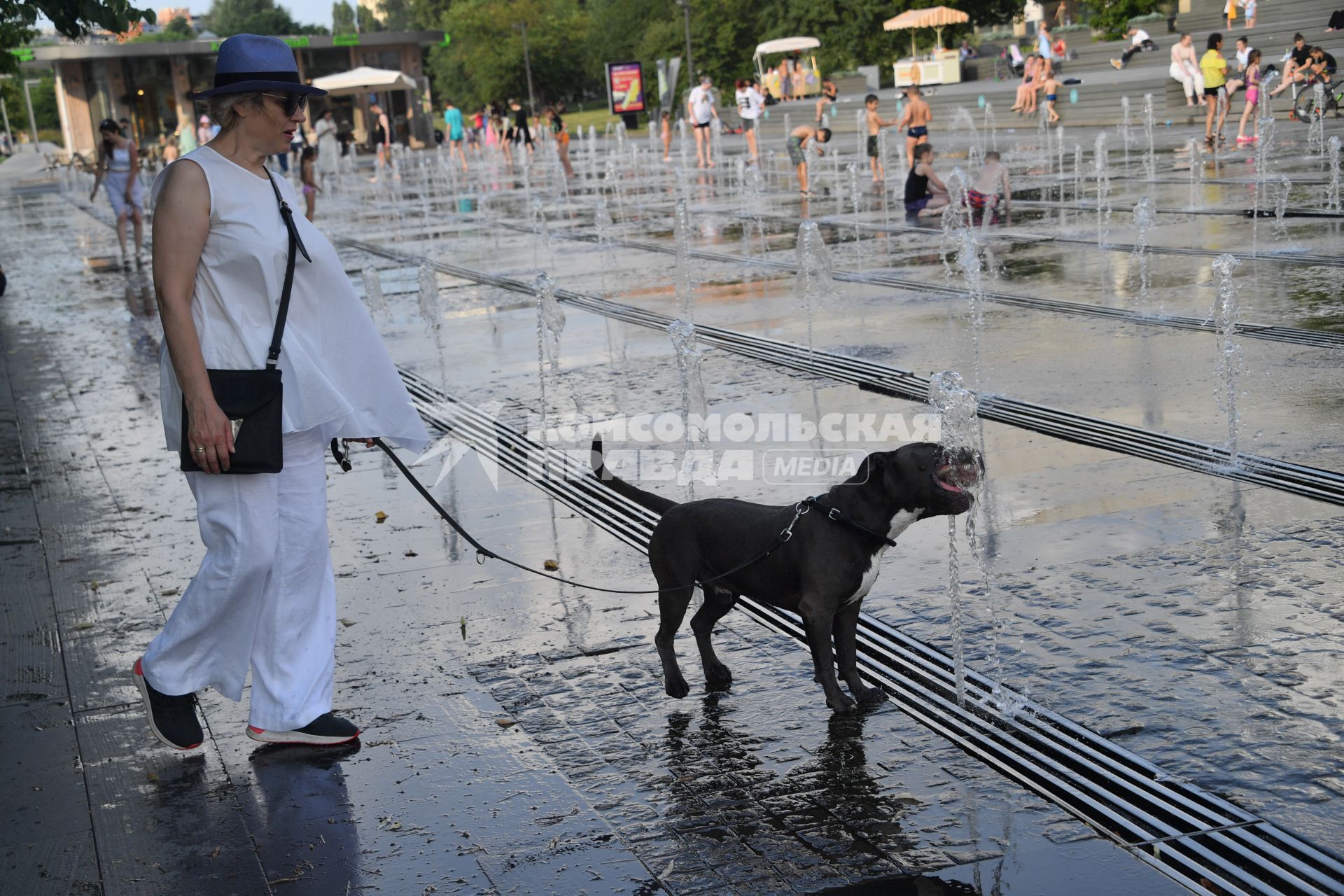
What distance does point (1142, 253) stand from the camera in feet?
37.1

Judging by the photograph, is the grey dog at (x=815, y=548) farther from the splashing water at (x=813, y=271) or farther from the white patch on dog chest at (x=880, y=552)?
the splashing water at (x=813, y=271)

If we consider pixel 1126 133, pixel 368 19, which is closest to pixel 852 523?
pixel 1126 133

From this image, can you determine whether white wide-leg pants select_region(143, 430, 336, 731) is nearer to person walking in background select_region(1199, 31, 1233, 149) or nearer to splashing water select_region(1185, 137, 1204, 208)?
splashing water select_region(1185, 137, 1204, 208)

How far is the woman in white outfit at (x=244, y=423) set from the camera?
3.58m

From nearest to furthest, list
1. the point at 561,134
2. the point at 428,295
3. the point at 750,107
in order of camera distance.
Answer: the point at 428,295
the point at 750,107
the point at 561,134

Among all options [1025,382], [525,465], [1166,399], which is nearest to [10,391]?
[525,465]

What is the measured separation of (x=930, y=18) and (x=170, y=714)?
4972cm

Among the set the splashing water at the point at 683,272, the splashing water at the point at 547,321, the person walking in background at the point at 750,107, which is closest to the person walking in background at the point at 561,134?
the person walking in background at the point at 750,107

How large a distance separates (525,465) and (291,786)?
139 inches

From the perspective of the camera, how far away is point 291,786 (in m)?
3.78

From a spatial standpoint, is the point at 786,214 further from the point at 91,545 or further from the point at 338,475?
the point at 91,545

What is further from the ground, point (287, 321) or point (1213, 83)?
point (1213, 83)

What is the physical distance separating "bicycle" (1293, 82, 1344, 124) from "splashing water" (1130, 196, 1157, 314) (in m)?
11.6

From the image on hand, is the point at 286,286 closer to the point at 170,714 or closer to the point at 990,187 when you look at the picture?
the point at 170,714
